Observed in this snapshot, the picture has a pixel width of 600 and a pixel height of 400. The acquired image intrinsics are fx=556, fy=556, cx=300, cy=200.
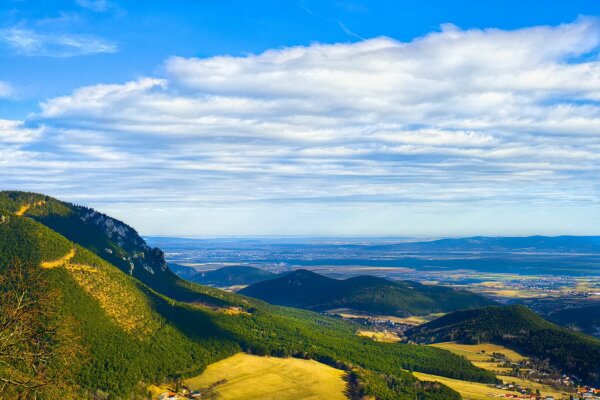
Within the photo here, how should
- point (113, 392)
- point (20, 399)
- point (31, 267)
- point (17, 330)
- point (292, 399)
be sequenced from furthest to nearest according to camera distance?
1. point (292, 399)
2. point (113, 392)
3. point (31, 267)
4. point (17, 330)
5. point (20, 399)

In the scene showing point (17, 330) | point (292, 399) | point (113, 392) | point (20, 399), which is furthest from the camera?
point (292, 399)

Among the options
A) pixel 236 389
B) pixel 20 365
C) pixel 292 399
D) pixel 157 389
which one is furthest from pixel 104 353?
pixel 20 365

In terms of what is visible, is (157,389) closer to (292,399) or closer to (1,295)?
(292,399)

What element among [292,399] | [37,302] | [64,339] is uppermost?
[37,302]

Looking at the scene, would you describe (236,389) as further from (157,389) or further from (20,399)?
(20,399)

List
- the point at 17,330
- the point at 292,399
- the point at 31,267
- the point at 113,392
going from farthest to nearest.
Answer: the point at 292,399 → the point at 113,392 → the point at 31,267 → the point at 17,330

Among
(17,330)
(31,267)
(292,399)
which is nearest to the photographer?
(17,330)

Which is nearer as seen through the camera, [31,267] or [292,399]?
[31,267]

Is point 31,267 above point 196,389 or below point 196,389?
above

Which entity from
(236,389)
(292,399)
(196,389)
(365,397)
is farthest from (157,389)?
(365,397)
